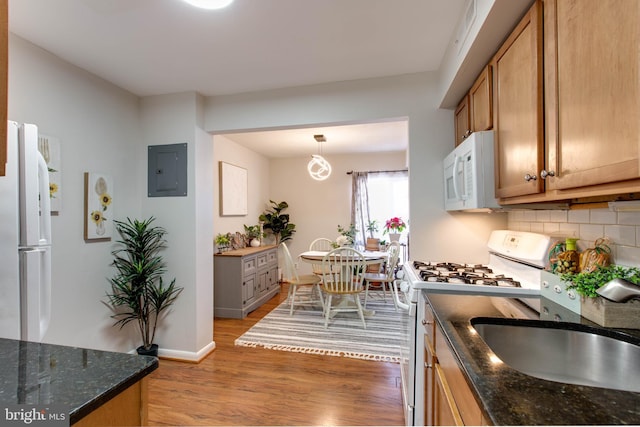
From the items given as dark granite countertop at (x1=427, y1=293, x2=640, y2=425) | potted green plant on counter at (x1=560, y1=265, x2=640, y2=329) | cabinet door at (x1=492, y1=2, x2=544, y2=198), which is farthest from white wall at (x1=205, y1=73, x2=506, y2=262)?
dark granite countertop at (x1=427, y1=293, x2=640, y2=425)

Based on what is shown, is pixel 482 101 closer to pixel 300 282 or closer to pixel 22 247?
pixel 22 247

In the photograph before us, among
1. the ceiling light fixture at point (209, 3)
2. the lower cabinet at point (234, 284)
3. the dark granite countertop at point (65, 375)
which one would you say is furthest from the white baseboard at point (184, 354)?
the ceiling light fixture at point (209, 3)

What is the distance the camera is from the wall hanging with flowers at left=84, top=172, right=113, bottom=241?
2.22 meters

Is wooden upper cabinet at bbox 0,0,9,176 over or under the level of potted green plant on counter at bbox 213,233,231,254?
over

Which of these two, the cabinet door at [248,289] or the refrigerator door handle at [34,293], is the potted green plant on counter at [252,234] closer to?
the cabinet door at [248,289]

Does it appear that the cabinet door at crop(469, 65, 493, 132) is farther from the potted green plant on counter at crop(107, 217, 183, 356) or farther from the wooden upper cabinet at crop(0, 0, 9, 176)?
the potted green plant on counter at crop(107, 217, 183, 356)

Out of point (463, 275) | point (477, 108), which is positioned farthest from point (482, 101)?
point (463, 275)

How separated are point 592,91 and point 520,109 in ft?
1.34

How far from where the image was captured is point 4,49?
0.78 meters

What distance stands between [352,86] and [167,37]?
52.8 inches

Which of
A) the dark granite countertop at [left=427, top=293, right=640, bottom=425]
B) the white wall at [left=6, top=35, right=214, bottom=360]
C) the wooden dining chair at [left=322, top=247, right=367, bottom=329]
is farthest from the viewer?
the wooden dining chair at [left=322, top=247, right=367, bottom=329]

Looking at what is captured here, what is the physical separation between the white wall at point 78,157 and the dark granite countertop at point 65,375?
5.03ft

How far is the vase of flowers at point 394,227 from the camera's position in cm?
479

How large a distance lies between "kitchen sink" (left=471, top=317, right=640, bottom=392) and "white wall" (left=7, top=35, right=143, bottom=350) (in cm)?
260
